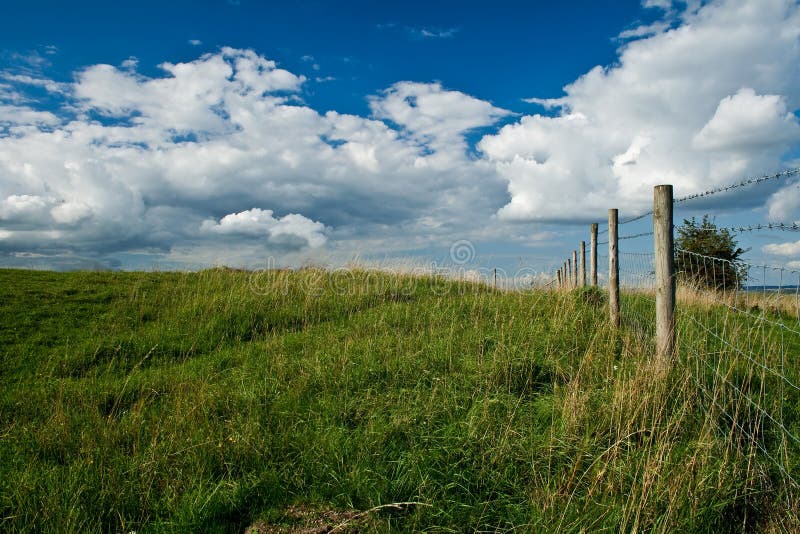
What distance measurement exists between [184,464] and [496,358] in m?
3.81

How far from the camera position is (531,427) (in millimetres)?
4668

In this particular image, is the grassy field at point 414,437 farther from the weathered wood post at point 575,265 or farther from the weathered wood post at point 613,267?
the weathered wood post at point 575,265

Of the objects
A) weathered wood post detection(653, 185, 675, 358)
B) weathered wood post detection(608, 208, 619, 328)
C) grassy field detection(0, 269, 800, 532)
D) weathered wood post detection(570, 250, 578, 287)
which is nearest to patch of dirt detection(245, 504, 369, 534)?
grassy field detection(0, 269, 800, 532)

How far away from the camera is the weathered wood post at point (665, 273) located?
18.7 feet

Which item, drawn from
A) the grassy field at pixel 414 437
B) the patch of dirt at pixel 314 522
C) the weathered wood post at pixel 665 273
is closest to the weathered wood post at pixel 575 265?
the grassy field at pixel 414 437

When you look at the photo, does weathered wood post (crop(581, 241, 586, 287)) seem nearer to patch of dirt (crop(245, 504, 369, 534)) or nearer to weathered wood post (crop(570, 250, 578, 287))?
weathered wood post (crop(570, 250, 578, 287))

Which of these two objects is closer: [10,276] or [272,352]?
[272,352]

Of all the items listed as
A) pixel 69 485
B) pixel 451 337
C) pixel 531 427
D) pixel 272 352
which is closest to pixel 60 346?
pixel 272 352

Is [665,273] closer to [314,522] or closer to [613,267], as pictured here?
[613,267]

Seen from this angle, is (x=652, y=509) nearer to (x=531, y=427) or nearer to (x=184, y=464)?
(x=531, y=427)

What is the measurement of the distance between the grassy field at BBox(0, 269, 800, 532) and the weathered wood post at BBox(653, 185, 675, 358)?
12.8 inches

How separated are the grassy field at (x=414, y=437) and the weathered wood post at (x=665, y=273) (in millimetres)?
326

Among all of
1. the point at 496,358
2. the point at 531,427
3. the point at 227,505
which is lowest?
the point at 227,505

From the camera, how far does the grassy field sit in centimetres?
366
